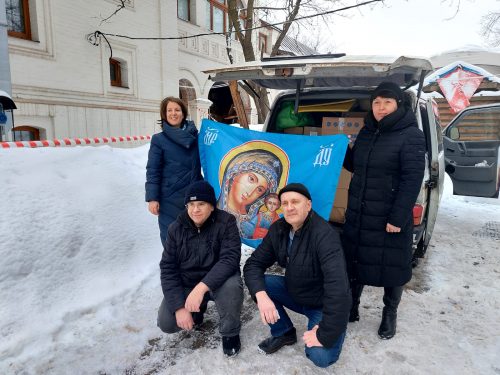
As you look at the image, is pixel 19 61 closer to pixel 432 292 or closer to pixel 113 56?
pixel 113 56

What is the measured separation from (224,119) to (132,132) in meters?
8.36

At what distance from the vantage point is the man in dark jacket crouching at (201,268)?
2.72m

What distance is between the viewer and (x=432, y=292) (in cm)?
384

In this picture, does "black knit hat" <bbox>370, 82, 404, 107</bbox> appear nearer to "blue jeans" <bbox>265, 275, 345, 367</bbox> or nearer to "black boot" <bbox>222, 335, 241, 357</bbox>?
"blue jeans" <bbox>265, 275, 345, 367</bbox>

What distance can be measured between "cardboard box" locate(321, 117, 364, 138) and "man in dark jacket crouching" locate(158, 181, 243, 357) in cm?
183

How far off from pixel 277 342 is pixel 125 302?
1631mm

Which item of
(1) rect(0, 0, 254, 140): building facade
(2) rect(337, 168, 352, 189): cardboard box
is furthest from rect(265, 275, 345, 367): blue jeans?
(1) rect(0, 0, 254, 140): building facade

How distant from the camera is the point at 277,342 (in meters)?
2.81

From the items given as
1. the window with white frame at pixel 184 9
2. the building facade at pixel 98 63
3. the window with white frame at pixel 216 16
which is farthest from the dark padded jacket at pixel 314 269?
the window with white frame at pixel 216 16

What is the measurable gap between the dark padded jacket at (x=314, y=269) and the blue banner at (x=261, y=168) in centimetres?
72

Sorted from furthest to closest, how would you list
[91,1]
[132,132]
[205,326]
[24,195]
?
[132,132] < [91,1] < [24,195] < [205,326]

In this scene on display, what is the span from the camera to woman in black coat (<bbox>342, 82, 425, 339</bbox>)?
2.70 m

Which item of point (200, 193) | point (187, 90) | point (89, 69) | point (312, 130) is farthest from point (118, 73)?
point (200, 193)

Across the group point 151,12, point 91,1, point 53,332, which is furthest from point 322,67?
point 151,12
